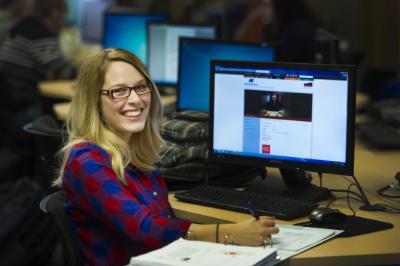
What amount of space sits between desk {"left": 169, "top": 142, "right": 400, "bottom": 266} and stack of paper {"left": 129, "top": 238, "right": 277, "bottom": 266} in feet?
0.52

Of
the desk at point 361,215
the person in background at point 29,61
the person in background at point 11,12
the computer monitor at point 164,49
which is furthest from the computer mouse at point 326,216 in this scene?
the person in background at point 11,12

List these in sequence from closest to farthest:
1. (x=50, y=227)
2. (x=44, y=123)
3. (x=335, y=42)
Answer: (x=44, y=123) < (x=335, y=42) < (x=50, y=227)

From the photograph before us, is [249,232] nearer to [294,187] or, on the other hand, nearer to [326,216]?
[326,216]

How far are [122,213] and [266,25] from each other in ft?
9.72

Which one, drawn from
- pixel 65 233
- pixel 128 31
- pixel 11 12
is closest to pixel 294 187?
pixel 65 233

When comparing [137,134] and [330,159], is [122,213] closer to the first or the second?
[137,134]

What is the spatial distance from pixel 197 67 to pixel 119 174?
1.53 m

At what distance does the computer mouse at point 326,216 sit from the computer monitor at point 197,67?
4.39 ft

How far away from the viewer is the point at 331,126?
102 inches

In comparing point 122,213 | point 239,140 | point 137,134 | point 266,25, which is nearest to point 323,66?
point 239,140

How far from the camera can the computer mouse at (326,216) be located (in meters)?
2.42

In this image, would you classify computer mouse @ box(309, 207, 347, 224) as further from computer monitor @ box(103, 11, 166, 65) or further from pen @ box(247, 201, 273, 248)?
computer monitor @ box(103, 11, 166, 65)

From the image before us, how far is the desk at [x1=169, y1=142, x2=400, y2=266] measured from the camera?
7.10ft

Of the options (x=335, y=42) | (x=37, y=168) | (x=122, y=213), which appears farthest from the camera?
(x=37, y=168)
